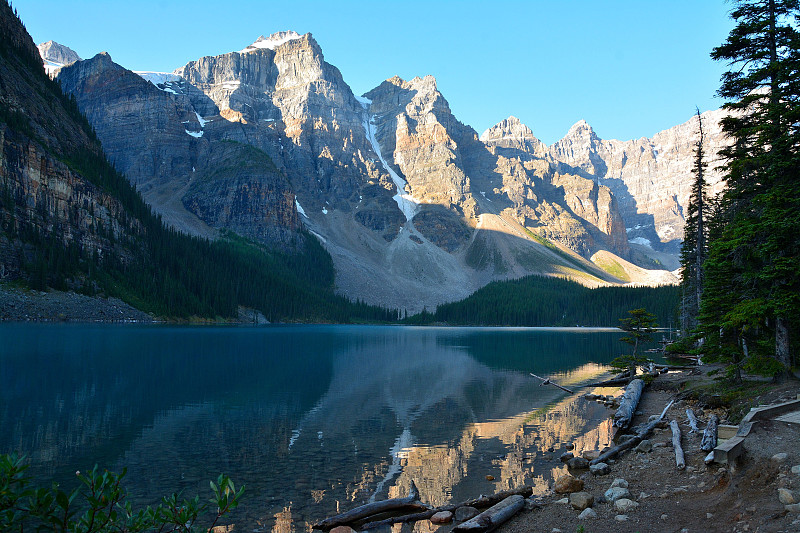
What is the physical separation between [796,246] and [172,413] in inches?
1226

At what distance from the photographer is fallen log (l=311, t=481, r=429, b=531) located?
13.5m

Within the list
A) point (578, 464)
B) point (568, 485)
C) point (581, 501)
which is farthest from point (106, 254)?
point (581, 501)

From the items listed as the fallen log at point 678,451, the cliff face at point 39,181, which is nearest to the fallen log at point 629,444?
the fallen log at point 678,451

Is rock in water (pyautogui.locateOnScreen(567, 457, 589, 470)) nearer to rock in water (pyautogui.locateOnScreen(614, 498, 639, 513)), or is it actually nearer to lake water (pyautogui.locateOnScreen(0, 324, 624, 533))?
lake water (pyautogui.locateOnScreen(0, 324, 624, 533))

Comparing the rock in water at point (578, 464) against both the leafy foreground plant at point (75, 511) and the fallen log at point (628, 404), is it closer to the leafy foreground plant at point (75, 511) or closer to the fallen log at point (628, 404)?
the fallen log at point (628, 404)

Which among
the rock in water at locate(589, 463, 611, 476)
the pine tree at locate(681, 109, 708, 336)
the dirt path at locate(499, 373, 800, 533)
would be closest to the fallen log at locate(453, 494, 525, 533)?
the dirt path at locate(499, 373, 800, 533)

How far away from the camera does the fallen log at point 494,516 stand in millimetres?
12211

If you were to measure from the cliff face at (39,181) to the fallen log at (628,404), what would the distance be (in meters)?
126

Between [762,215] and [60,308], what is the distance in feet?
415

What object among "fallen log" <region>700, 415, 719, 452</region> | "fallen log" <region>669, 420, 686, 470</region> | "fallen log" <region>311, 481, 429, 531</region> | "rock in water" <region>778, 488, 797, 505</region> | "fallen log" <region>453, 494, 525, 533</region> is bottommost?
"fallen log" <region>311, 481, 429, 531</region>

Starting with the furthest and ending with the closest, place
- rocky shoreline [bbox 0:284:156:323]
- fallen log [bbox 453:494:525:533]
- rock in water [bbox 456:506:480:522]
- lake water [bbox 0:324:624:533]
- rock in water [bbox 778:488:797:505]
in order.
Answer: rocky shoreline [bbox 0:284:156:323], lake water [bbox 0:324:624:533], rock in water [bbox 456:506:480:522], fallen log [bbox 453:494:525:533], rock in water [bbox 778:488:797:505]

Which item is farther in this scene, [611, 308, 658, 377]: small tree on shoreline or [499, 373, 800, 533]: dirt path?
[611, 308, 658, 377]: small tree on shoreline

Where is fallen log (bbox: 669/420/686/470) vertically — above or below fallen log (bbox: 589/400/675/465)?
above

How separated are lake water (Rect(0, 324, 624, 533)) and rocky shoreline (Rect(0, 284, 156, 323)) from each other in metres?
62.5
